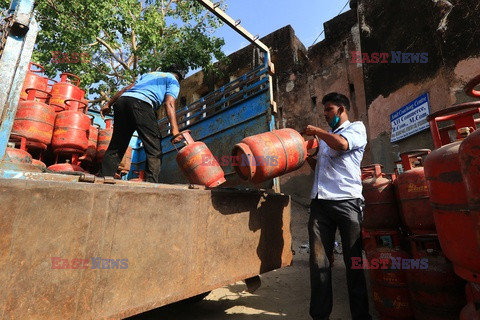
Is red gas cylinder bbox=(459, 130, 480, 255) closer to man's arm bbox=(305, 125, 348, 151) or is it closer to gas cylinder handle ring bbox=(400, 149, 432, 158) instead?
man's arm bbox=(305, 125, 348, 151)

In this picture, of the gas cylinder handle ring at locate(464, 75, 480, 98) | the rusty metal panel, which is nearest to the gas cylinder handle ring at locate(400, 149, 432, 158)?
the gas cylinder handle ring at locate(464, 75, 480, 98)

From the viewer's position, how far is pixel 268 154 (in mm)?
2068

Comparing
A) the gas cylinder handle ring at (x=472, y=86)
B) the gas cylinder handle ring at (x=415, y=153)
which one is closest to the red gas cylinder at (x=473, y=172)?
the gas cylinder handle ring at (x=472, y=86)

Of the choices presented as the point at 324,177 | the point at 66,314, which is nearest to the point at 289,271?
the point at 324,177

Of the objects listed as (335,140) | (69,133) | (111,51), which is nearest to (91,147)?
(69,133)

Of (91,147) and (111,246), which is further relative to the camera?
(91,147)

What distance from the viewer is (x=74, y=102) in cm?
441

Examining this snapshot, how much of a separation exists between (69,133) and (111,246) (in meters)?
3.23

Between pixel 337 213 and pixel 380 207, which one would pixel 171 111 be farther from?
pixel 380 207

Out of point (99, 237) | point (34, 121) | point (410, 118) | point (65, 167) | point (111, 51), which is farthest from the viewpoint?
point (111, 51)

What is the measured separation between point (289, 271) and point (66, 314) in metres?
3.27

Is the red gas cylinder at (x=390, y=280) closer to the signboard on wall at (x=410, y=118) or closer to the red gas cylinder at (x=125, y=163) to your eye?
the signboard on wall at (x=410, y=118)

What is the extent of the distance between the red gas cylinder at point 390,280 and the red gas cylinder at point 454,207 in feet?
3.32

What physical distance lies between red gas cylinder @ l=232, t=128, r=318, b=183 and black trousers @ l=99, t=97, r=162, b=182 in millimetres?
1004
